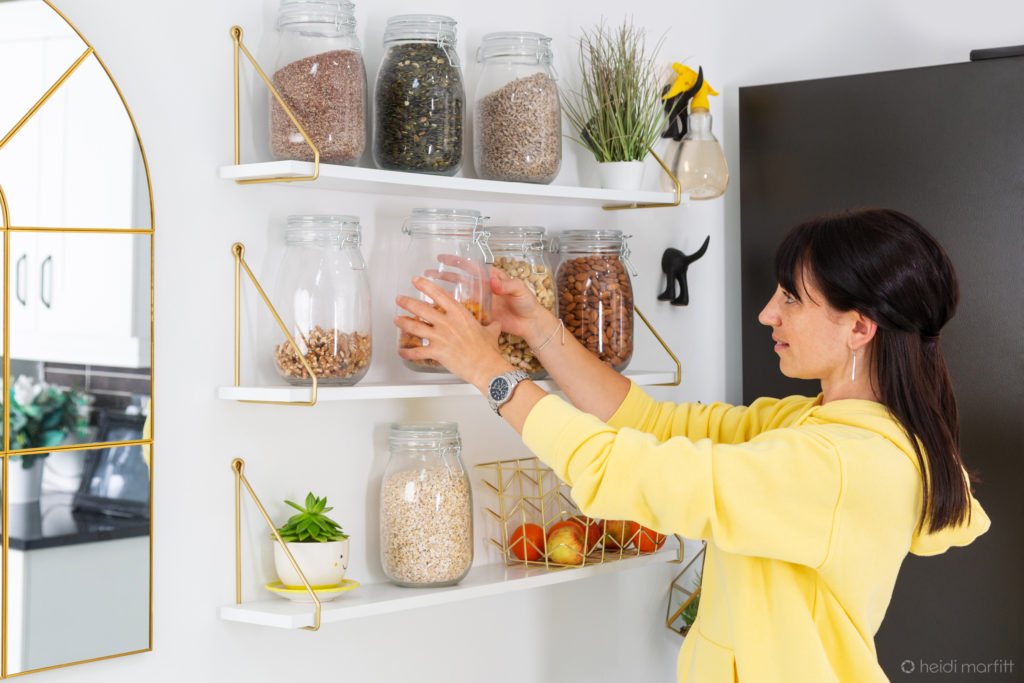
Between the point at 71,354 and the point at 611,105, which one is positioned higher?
the point at 611,105

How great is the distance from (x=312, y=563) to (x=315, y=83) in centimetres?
60

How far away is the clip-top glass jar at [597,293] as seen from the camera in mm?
1626

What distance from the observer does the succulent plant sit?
1376mm

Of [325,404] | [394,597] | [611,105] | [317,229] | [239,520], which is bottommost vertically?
[394,597]

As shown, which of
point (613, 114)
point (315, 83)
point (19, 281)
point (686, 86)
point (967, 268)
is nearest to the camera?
point (19, 281)

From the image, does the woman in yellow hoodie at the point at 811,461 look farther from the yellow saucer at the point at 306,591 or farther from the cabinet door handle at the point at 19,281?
the cabinet door handle at the point at 19,281

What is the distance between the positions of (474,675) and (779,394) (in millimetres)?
787

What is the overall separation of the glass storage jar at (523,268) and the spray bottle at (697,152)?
1.48 feet

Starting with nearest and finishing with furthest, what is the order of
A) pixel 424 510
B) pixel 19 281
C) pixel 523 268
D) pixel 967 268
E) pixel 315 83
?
pixel 19 281 → pixel 315 83 → pixel 424 510 → pixel 523 268 → pixel 967 268

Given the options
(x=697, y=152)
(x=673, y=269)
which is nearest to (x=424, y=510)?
(x=673, y=269)

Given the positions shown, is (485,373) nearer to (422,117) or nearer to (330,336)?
(330,336)

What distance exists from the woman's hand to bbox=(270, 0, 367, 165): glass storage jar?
21 cm

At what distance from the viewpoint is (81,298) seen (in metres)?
1.22

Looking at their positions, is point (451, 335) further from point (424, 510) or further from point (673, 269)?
point (673, 269)
